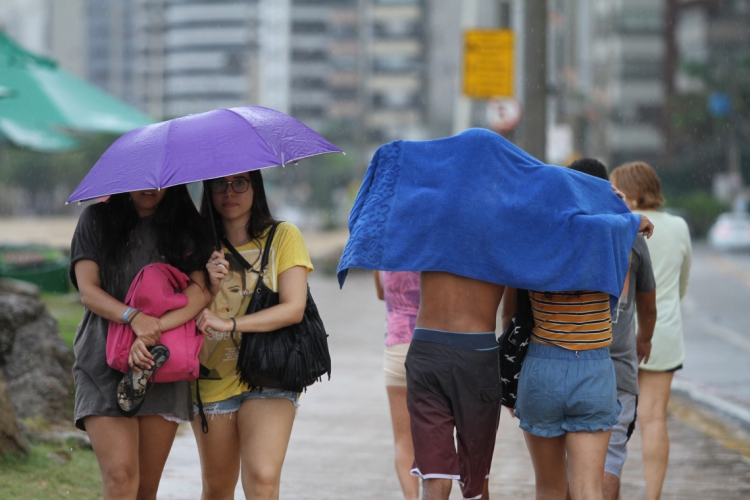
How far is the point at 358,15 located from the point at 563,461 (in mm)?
163197

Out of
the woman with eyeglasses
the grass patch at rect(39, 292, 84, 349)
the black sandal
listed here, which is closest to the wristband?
the black sandal

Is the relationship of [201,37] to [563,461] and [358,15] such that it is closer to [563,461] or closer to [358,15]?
[358,15]

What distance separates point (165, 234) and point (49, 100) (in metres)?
8.27

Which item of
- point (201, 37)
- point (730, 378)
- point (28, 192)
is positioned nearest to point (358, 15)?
point (201, 37)

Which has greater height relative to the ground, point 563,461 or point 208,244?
point 208,244

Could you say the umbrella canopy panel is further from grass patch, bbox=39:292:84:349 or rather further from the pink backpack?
the pink backpack

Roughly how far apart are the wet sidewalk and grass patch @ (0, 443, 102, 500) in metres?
0.47

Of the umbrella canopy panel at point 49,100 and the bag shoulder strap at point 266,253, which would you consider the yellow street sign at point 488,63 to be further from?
the bag shoulder strap at point 266,253

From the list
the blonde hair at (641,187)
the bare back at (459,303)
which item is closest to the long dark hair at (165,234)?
the bare back at (459,303)

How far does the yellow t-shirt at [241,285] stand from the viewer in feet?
14.5

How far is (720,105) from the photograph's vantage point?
64.0 m

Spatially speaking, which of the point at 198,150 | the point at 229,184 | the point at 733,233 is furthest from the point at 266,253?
the point at 733,233

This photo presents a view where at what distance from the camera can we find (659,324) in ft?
19.6

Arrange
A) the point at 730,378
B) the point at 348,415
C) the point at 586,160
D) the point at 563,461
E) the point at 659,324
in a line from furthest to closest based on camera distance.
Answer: the point at 730,378 < the point at 348,415 < the point at 659,324 < the point at 586,160 < the point at 563,461
